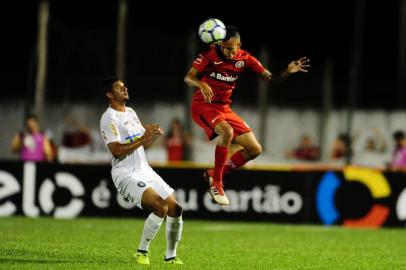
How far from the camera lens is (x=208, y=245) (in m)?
16.9

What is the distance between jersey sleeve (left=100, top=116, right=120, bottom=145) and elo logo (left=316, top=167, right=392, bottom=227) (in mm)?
9675

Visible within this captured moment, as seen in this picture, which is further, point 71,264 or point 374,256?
point 374,256

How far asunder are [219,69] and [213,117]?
2.18 ft

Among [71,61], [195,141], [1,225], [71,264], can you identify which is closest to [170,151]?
[195,141]

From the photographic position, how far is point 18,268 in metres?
13.1

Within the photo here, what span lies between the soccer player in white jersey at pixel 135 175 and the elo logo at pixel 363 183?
356 inches

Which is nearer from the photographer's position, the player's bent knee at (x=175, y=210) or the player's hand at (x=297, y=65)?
the player's bent knee at (x=175, y=210)

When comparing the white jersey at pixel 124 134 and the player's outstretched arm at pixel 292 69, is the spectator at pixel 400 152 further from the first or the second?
the white jersey at pixel 124 134

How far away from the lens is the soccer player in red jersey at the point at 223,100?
14.6 m

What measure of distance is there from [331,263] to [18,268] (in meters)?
4.07

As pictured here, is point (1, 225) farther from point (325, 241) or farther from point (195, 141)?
point (195, 141)

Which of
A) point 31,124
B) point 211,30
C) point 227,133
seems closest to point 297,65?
point 227,133

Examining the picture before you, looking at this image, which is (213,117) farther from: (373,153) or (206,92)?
(373,153)

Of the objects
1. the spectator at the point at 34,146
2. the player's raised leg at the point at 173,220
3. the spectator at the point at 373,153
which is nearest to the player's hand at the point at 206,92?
the player's raised leg at the point at 173,220
